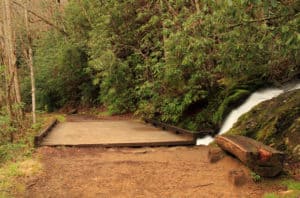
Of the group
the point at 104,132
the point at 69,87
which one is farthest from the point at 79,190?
the point at 69,87

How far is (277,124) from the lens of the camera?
6.91 metres

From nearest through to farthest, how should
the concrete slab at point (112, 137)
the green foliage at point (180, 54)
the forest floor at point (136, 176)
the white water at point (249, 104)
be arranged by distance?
the forest floor at point (136, 176) < the green foliage at point (180, 54) < the concrete slab at point (112, 137) < the white water at point (249, 104)

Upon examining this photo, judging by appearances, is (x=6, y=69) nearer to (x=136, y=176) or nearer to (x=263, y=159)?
(x=136, y=176)

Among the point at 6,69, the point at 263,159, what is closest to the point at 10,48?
the point at 6,69

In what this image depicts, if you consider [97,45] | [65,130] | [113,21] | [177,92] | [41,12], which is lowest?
[65,130]

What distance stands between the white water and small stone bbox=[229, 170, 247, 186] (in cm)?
359

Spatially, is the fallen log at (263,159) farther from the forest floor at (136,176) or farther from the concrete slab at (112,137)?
the concrete slab at (112,137)

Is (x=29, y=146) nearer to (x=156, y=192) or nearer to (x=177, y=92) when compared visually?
(x=156, y=192)

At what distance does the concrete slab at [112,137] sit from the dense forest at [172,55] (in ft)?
3.46

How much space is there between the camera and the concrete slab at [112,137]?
859cm

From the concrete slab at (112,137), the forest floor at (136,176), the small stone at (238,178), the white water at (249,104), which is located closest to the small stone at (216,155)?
the forest floor at (136,176)

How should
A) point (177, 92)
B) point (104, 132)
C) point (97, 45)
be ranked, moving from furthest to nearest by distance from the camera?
point (97, 45) < point (177, 92) < point (104, 132)

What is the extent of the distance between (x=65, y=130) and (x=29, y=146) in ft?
8.34

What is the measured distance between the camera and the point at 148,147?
8.52 metres
